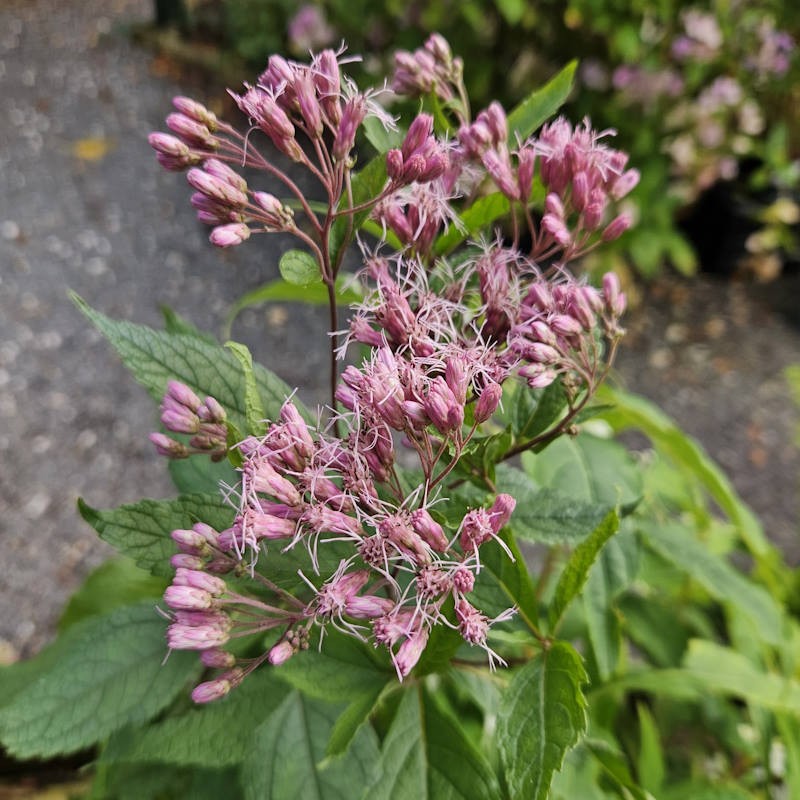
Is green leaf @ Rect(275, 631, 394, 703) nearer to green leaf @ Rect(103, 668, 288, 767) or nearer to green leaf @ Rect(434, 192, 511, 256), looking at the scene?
green leaf @ Rect(103, 668, 288, 767)

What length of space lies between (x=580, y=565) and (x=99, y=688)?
0.45 m

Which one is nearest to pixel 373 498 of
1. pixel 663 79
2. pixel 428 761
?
pixel 428 761

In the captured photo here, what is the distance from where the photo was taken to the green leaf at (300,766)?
31.3 inches

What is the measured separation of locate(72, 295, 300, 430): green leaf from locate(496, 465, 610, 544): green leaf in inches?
8.6

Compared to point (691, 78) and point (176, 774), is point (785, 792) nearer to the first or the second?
point (176, 774)

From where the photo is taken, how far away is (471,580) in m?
0.59

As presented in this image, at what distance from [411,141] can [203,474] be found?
1.34 feet

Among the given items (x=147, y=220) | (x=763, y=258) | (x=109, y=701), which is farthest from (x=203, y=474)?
(x=763, y=258)

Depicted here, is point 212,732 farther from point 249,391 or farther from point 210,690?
point 249,391

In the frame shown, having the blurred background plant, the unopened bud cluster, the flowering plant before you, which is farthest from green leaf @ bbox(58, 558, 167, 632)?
the blurred background plant

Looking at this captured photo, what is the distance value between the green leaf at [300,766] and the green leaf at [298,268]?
0.45 m

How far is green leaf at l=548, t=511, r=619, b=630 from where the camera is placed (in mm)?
613

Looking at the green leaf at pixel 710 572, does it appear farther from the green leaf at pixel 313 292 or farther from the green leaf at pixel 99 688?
the green leaf at pixel 99 688

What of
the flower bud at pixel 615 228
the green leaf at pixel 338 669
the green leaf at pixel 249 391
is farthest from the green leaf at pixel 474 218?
the green leaf at pixel 338 669
